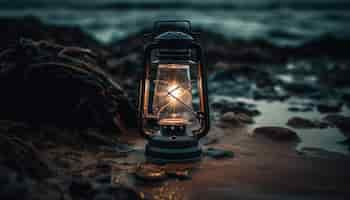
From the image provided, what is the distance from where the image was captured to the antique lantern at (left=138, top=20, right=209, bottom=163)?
3.05 meters

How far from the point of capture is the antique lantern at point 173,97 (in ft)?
10.0

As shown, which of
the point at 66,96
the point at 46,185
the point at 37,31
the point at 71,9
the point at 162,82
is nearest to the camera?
the point at 46,185

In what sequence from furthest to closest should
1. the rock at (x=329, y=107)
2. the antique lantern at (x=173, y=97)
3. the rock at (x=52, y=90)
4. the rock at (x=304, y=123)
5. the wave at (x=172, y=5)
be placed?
the wave at (x=172, y=5) < the rock at (x=329, y=107) < the rock at (x=304, y=123) < the rock at (x=52, y=90) < the antique lantern at (x=173, y=97)

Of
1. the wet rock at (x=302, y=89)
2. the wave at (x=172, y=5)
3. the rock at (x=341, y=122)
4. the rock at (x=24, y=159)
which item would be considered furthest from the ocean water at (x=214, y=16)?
the rock at (x=24, y=159)

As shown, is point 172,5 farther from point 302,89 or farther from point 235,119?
point 235,119

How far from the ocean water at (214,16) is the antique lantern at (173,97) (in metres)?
18.8

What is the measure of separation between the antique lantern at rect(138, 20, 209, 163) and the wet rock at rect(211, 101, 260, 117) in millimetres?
2020

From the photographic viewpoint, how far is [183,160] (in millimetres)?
3156

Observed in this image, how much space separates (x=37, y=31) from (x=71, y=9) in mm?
41114

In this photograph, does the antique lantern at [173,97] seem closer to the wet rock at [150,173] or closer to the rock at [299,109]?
the wet rock at [150,173]

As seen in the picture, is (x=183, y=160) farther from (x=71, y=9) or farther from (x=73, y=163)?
(x=71, y=9)

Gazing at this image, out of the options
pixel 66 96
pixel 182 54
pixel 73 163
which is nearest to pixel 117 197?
pixel 73 163

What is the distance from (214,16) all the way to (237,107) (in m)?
35.8

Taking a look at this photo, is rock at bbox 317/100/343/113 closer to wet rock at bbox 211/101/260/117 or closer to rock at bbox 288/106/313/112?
rock at bbox 288/106/313/112
